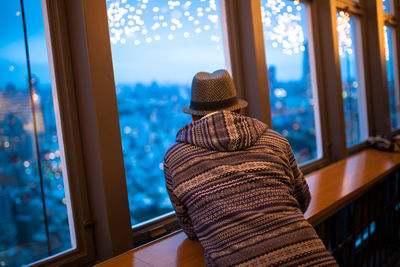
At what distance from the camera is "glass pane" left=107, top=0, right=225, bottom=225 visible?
1787 mm

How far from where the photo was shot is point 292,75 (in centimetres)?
290

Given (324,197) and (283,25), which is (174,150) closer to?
(324,197)

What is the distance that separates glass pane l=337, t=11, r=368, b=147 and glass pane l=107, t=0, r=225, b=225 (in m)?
2.05

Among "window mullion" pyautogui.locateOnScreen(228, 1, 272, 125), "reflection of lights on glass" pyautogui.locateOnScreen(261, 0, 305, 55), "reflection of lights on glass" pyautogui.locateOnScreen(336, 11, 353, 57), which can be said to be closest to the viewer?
"window mullion" pyautogui.locateOnScreen(228, 1, 272, 125)

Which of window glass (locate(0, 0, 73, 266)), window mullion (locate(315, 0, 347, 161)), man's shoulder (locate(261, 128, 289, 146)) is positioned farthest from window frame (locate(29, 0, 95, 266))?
window mullion (locate(315, 0, 347, 161))

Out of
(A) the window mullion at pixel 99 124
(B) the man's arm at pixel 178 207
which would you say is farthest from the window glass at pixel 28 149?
(B) the man's arm at pixel 178 207

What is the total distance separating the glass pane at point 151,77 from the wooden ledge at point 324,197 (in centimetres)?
39

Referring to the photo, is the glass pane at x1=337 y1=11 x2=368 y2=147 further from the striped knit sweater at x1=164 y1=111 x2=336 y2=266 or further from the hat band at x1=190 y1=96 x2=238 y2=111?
the striped knit sweater at x1=164 y1=111 x2=336 y2=266

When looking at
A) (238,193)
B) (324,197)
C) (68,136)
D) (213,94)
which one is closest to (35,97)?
(68,136)

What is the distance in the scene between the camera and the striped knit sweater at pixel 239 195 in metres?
1.05

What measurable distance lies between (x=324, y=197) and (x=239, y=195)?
1.02 meters

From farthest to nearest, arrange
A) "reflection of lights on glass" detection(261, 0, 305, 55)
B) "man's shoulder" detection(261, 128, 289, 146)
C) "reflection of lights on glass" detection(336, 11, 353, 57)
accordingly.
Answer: "reflection of lights on glass" detection(336, 11, 353, 57) → "reflection of lights on glass" detection(261, 0, 305, 55) → "man's shoulder" detection(261, 128, 289, 146)

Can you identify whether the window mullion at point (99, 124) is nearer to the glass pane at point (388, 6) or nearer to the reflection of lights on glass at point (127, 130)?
the reflection of lights on glass at point (127, 130)

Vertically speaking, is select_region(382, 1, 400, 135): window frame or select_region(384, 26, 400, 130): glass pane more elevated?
select_region(382, 1, 400, 135): window frame
